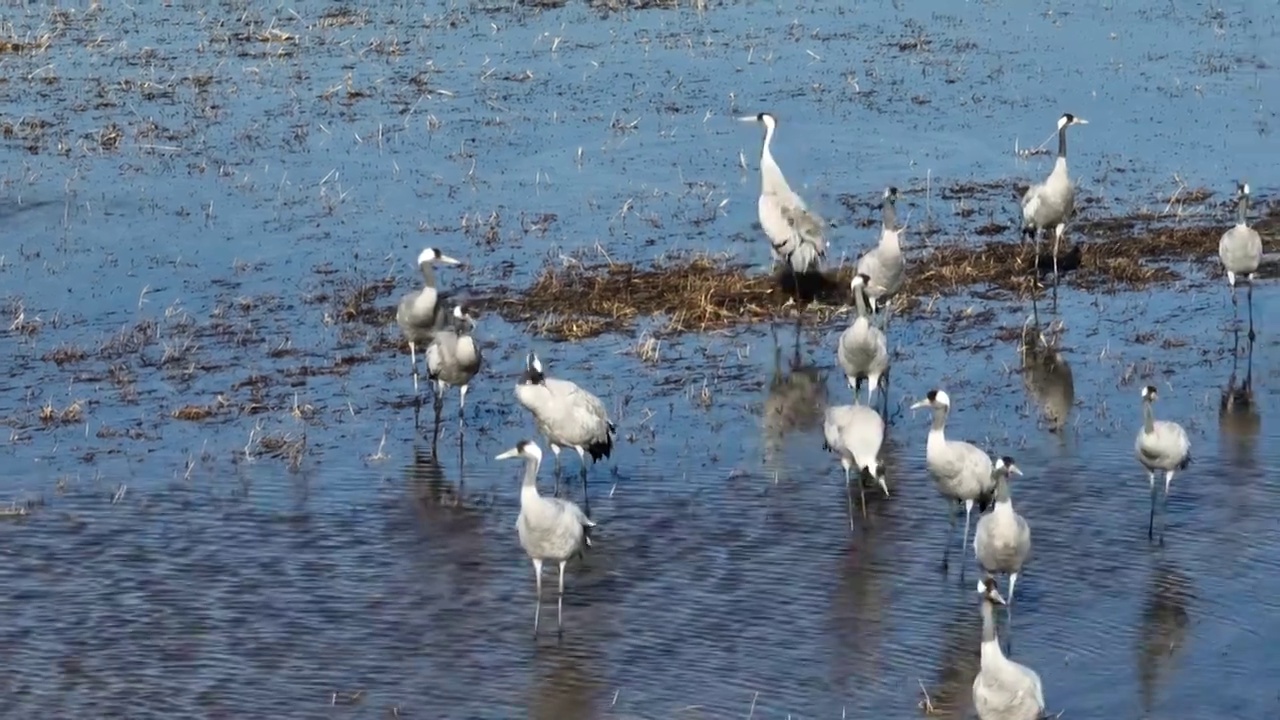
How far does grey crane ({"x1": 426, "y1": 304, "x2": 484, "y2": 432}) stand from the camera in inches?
590

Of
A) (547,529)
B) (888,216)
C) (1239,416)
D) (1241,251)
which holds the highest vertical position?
(888,216)

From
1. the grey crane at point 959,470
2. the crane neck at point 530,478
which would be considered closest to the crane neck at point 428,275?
the crane neck at point 530,478

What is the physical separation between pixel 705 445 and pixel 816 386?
5.65ft

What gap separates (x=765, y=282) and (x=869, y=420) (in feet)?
16.3

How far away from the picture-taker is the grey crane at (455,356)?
14984 mm

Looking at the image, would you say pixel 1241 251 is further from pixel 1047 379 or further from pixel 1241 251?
pixel 1047 379

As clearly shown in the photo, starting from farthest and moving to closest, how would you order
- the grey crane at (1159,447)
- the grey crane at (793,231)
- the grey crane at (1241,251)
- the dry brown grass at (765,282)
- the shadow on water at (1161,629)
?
the grey crane at (793,231), the dry brown grass at (765,282), the grey crane at (1241,251), the grey crane at (1159,447), the shadow on water at (1161,629)

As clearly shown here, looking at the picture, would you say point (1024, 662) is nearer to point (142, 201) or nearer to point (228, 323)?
point (228, 323)

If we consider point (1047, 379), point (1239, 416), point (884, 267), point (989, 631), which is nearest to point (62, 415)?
point (884, 267)

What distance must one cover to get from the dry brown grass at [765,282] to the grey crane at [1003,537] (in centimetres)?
585

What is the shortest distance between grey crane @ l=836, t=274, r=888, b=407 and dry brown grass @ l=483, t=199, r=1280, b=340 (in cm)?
237

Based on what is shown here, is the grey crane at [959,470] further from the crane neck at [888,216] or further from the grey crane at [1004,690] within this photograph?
the crane neck at [888,216]

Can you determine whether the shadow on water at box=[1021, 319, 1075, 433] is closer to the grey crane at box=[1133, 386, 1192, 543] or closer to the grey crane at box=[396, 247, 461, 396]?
the grey crane at box=[1133, 386, 1192, 543]

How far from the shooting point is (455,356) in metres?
15.0
